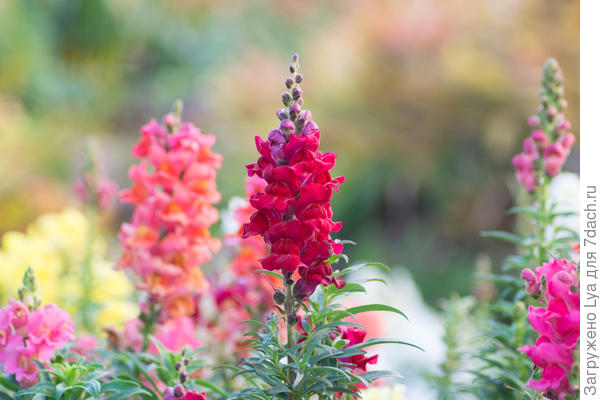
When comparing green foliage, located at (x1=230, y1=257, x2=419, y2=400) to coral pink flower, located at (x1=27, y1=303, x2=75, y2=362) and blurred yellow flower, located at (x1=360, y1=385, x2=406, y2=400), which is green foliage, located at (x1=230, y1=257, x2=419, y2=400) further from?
coral pink flower, located at (x1=27, y1=303, x2=75, y2=362)

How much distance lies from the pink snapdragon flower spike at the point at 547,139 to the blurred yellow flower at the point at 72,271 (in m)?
0.83

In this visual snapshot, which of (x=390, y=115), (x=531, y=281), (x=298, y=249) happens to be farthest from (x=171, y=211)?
(x=390, y=115)

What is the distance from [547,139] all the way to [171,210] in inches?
22.5

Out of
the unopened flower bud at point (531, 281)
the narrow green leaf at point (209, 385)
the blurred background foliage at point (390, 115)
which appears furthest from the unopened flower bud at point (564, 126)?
the blurred background foliage at point (390, 115)

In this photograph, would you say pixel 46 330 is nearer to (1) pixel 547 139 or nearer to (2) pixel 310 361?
(2) pixel 310 361

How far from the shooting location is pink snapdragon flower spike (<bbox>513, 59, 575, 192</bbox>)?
92 cm

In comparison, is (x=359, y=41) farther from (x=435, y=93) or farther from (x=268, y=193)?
(x=268, y=193)

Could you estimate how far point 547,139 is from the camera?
3.10ft

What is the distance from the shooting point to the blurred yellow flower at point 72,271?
1316 mm

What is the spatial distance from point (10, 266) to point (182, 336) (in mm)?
679

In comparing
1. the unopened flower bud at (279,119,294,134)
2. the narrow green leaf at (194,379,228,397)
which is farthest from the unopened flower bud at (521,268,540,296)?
the narrow green leaf at (194,379,228,397)

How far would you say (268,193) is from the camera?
62 cm

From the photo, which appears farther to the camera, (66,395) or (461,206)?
(461,206)

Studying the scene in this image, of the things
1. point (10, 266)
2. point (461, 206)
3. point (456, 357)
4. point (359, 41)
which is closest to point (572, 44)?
point (461, 206)
